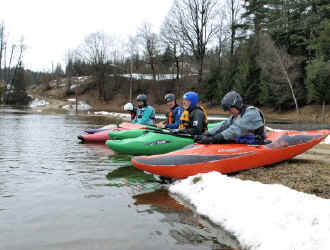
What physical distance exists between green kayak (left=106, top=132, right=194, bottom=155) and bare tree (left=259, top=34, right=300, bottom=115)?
24.4 metres

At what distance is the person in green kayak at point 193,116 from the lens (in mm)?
8359

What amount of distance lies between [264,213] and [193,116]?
15.1 feet

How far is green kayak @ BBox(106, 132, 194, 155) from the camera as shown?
8.48 meters

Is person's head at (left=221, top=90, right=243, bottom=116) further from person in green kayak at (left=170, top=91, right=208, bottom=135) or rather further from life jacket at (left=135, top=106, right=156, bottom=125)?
life jacket at (left=135, top=106, right=156, bottom=125)

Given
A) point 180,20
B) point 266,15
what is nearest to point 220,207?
point 266,15

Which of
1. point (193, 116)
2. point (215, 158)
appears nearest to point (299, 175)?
point (215, 158)

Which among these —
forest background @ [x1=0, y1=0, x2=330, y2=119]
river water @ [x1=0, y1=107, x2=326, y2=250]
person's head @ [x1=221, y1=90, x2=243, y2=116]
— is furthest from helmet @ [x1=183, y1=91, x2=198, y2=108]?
forest background @ [x1=0, y1=0, x2=330, y2=119]

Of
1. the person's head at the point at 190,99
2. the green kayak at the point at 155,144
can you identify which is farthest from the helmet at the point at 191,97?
the green kayak at the point at 155,144

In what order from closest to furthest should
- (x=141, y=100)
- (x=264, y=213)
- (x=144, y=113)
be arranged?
(x=264, y=213) < (x=141, y=100) < (x=144, y=113)

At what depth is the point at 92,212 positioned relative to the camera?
495 centimetres

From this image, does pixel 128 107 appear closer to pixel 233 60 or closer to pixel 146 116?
pixel 146 116

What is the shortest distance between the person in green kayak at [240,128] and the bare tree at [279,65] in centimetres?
2512

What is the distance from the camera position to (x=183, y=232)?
427cm

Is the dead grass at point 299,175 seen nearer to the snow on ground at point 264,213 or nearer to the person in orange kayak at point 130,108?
the snow on ground at point 264,213
